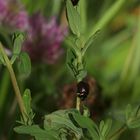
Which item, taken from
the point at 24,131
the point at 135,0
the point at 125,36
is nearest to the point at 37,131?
the point at 24,131

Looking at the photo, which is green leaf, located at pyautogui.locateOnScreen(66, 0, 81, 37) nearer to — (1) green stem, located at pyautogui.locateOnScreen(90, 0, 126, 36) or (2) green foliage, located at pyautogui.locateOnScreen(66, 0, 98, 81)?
(2) green foliage, located at pyautogui.locateOnScreen(66, 0, 98, 81)

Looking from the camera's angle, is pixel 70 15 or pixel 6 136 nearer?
pixel 70 15

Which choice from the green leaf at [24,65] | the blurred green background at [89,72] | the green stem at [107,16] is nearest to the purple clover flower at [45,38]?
the blurred green background at [89,72]

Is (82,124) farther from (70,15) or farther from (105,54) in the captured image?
(105,54)

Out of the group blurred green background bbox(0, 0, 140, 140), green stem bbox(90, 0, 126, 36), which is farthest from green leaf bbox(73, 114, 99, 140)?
green stem bbox(90, 0, 126, 36)

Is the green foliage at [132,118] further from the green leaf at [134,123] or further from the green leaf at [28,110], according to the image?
the green leaf at [28,110]

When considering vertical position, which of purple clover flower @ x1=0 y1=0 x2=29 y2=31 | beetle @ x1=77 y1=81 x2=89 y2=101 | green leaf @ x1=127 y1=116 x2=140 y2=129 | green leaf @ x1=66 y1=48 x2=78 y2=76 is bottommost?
green leaf @ x1=127 y1=116 x2=140 y2=129

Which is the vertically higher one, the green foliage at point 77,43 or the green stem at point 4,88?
the green stem at point 4,88
